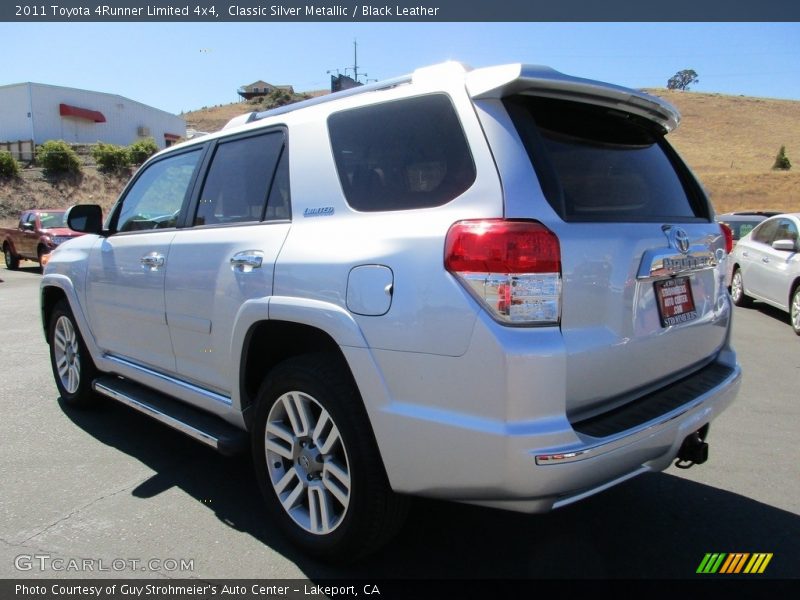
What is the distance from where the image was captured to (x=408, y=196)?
8.03ft

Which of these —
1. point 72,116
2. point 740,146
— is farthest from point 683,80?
point 72,116

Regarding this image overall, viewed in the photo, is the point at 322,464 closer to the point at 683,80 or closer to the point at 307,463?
the point at 307,463

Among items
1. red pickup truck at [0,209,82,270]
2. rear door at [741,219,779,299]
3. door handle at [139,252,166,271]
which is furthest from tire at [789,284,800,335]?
red pickup truck at [0,209,82,270]

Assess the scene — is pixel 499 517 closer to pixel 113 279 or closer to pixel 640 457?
pixel 640 457

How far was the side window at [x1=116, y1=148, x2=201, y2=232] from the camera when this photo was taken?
12.5 ft

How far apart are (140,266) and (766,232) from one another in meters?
9.54

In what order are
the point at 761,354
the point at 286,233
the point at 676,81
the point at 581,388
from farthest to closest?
the point at 676,81 → the point at 761,354 → the point at 286,233 → the point at 581,388

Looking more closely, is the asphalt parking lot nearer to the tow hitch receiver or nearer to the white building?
the tow hitch receiver

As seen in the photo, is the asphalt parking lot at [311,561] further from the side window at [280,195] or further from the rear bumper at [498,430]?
the side window at [280,195]

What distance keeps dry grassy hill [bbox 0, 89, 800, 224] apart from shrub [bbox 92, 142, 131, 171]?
0.90 meters

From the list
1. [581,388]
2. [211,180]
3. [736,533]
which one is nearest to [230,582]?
[581,388]

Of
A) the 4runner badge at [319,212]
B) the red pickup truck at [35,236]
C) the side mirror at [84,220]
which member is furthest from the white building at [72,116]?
the 4runner badge at [319,212]

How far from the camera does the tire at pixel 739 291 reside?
404 inches

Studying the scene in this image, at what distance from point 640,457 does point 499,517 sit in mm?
1112
